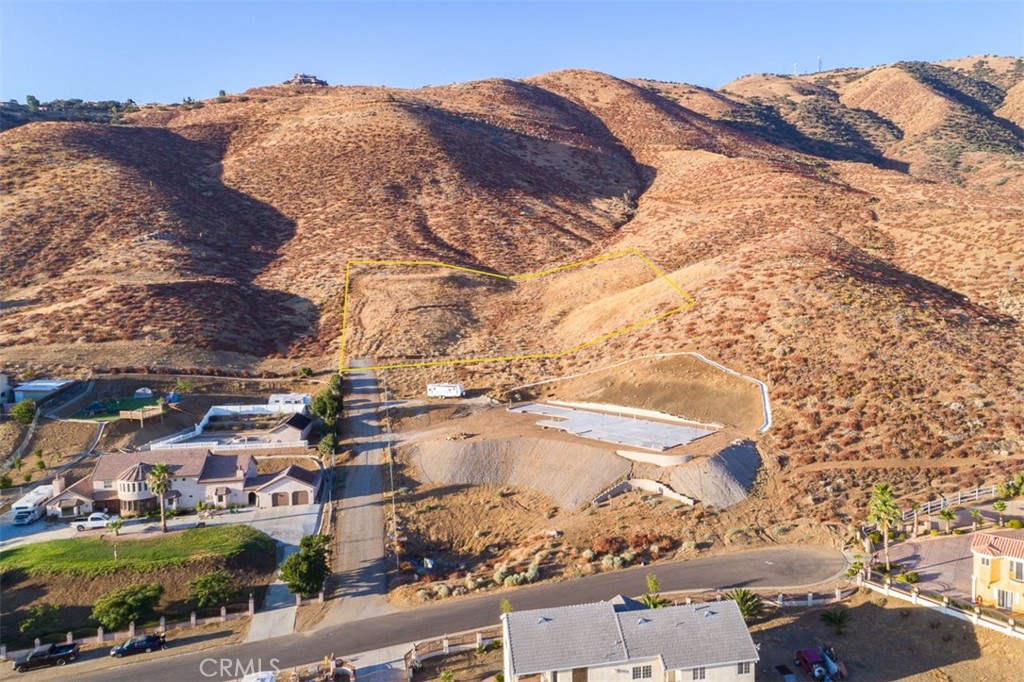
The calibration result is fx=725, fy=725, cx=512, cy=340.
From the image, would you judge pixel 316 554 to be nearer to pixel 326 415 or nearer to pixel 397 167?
pixel 326 415

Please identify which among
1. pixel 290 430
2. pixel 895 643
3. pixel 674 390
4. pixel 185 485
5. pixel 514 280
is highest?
pixel 514 280

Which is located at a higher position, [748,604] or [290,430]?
[290,430]

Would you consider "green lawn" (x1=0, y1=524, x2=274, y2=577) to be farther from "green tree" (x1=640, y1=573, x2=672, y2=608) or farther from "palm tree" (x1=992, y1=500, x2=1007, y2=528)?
"palm tree" (x1=992, y1=500, x2=1007, y2=528)

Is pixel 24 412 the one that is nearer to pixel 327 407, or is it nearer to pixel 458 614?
pixel 327 407

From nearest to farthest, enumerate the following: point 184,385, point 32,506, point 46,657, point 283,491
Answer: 1. point 46,657
2. point 32,506
3. point 283,491
4. point 184,385

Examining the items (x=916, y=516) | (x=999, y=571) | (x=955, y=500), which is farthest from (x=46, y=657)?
(x=955, y=500)

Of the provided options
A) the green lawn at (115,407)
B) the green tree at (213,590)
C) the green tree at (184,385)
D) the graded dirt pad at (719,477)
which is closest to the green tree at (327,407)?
the green tree at (184,385)

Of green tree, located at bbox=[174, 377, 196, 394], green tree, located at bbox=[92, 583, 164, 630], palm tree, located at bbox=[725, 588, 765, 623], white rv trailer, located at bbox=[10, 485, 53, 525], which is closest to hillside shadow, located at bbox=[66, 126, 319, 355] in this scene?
green tree, located at bbox=[174, 377, 196, 394]

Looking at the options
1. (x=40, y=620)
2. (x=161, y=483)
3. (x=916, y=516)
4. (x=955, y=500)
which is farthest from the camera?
(x=161, y=483)

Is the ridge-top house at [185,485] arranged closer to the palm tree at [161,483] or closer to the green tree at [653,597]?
the palm tree at [161,483]
